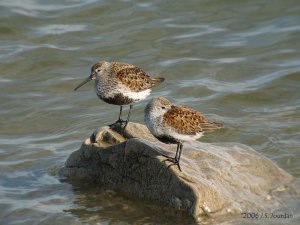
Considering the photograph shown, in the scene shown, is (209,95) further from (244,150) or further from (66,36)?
(66,36)

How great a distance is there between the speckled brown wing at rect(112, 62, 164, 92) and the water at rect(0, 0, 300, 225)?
1.64m

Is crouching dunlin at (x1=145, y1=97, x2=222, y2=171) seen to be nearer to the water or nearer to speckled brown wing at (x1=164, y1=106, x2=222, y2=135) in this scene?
speckled brown wing at (x1=164, y1=106, x2=222, y2=135)

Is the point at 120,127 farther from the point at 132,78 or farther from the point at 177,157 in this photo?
the point at 177,157

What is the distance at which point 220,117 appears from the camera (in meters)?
12.4

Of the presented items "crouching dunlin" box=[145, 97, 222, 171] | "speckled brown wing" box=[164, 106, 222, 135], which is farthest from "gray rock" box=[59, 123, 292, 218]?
"speckled brown wing" box=[164, 106, 222, 135]

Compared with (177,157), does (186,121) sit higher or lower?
higher

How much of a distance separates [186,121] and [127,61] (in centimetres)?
725

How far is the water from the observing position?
9.10 m

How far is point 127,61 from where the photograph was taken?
50.1 ft

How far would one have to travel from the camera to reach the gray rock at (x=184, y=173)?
312 inches

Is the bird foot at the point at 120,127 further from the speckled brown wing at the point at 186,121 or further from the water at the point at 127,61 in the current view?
the speckled brown wing at the point at 186,121

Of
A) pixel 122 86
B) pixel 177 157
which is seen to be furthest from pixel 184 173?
pixel 122 86

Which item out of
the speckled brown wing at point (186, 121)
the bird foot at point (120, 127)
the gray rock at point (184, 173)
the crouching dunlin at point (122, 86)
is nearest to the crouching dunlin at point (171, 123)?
the speckled brown wing at point (186, 121)

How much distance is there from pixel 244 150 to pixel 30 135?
426 cm
